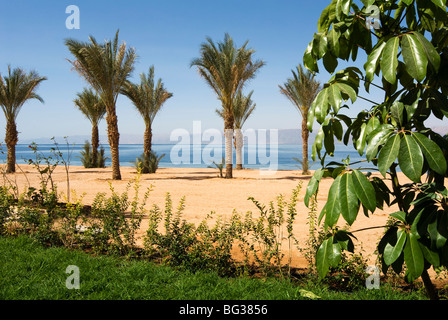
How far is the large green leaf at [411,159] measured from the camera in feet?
Result: 4.90

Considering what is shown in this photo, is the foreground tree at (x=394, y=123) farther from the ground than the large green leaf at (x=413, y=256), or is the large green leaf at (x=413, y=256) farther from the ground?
the foreground tree at (x=394, y=123)


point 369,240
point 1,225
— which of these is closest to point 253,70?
point 369,240

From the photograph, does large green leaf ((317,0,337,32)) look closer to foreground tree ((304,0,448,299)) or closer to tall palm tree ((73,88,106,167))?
foreground tree ((304,0,448,299))

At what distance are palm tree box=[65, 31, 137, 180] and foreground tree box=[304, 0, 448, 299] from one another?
13.6 metres

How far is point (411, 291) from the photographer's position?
327 cm

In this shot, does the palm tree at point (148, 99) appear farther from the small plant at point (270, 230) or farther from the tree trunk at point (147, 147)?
the small plant at point (270, 230)

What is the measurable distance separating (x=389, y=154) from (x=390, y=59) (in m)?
0.50

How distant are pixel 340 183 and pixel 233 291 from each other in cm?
175

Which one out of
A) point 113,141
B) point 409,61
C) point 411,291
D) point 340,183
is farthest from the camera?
point 113,141

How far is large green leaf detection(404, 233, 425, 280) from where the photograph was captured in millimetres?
1697

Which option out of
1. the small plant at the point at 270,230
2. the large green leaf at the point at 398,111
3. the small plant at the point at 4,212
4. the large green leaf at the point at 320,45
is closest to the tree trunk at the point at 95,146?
the small plant at the point at 4,212

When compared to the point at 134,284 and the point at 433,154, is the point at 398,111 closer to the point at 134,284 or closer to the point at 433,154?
the point at 433,154

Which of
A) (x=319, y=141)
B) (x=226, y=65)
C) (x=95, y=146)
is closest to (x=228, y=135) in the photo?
(x=226, y=65)
